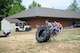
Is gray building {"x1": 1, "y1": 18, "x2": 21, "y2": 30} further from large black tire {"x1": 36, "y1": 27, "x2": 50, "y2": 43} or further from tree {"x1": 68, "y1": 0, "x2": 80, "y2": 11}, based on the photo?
tree {"x1": 68, "y1": 0, "x2": 80, "y2": 11}

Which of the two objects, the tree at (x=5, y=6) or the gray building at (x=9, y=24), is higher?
the tree at (x=5, y=6)

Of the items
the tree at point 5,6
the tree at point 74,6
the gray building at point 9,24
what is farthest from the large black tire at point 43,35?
the tree at point 74,6

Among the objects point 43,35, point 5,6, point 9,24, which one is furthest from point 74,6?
point 43,35

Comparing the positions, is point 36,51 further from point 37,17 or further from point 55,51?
point 37,17

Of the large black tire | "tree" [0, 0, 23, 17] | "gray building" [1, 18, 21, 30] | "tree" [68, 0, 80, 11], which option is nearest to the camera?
the large black tire

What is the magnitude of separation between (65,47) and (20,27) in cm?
2595

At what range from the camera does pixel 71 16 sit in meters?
56.2

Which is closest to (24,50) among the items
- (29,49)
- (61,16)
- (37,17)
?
(29,49)

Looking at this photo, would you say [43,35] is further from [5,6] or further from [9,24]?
[5,6]

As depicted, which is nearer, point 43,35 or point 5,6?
point 43,35

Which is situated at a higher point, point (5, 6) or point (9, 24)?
point (5, 6)

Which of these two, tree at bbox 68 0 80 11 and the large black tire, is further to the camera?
tree at bbox 68 0 80 11

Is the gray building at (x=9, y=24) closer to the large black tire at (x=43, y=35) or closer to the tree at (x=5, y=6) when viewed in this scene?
the tree at (x=5, y=6)

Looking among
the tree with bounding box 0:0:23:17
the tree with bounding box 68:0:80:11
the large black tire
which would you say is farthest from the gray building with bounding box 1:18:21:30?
the tree with bounding box 68:0:80:11
